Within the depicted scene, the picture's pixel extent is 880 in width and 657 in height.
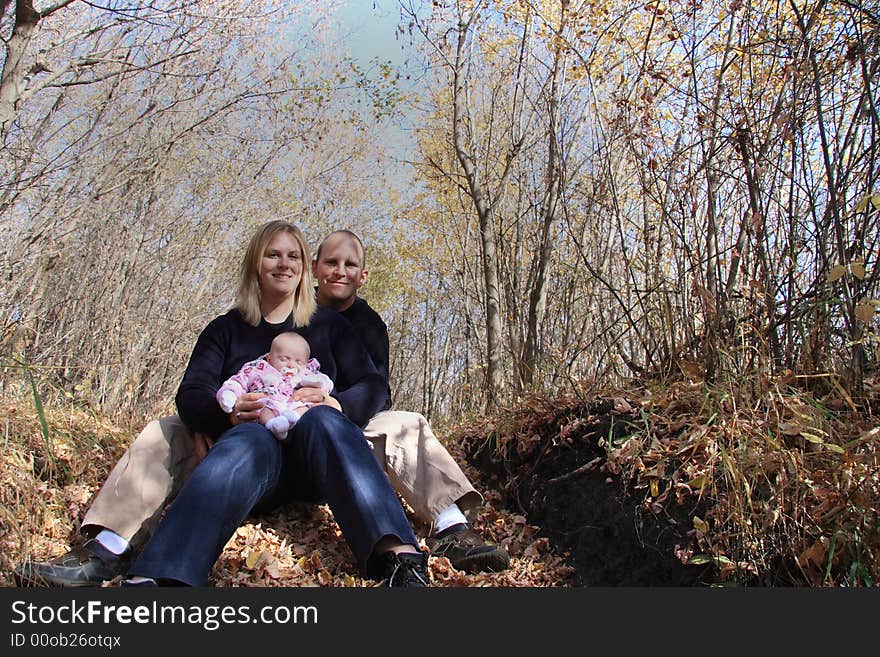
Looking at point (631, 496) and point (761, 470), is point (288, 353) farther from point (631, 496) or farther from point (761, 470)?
point (761, 470)

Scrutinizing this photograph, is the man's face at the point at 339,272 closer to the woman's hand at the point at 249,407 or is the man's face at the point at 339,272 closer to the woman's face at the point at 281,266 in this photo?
the woman's face at the point at 281,266

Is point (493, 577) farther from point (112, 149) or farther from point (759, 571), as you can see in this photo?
point (112, 149)

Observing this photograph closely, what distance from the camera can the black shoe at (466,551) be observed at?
211 cm

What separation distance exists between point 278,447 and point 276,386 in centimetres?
22

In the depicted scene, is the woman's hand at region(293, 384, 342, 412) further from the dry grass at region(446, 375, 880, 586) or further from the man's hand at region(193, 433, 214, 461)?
the dry grass at region(446, 375, 880, 586)

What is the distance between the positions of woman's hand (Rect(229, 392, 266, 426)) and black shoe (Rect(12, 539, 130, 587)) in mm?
505

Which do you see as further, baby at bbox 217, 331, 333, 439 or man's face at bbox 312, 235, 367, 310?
man's face at bbox 312, 235, 367, 310

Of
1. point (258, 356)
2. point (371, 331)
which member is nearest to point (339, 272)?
point (371, 331)

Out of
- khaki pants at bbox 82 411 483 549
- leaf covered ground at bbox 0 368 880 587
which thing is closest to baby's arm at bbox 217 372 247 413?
khaki pants at bbox 82 411 483 549

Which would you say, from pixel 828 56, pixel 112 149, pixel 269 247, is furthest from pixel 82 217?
pixel 828 56

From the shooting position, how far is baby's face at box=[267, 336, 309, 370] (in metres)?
2.26

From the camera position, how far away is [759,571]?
1790 mm

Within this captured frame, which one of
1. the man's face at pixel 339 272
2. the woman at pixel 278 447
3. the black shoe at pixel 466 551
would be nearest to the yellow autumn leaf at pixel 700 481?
the black shoe at pixel 466 551

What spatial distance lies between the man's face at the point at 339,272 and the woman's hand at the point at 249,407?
79 centimetres
